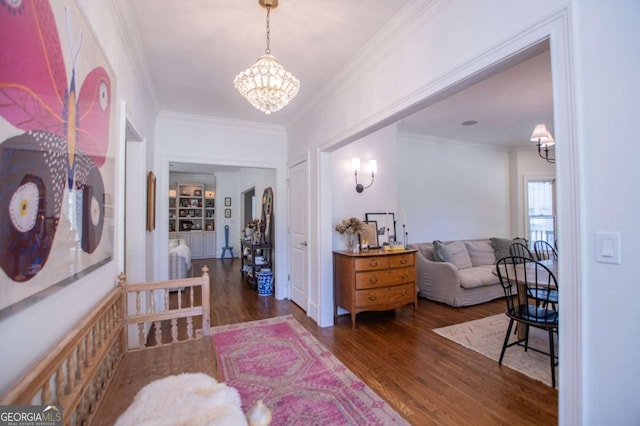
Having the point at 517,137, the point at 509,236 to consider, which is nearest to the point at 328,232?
the point at 517,137

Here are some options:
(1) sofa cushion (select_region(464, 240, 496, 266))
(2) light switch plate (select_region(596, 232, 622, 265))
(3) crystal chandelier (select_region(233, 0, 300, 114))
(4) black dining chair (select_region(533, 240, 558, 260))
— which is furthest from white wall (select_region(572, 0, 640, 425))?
(1) sofa cushion (select_region(464, 240, 496, 266))

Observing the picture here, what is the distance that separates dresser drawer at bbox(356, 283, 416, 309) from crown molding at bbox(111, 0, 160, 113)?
10.3ft

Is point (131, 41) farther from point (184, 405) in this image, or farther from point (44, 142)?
point (184, 405)

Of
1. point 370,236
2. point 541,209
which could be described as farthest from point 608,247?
point 541,209

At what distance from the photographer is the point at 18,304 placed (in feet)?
2.77

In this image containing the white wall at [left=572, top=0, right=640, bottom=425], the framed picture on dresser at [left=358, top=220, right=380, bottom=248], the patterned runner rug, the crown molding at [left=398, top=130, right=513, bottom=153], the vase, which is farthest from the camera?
the crown molding at [left=398, top=130, right=513, bottom=153]

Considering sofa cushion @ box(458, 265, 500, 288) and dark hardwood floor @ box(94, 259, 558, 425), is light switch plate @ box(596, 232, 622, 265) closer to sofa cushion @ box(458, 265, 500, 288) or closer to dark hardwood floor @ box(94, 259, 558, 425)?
dark hardwood floor @ box(94, 259, 558, 425)

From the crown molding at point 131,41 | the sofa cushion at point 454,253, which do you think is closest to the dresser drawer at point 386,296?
the sofa cushion at point 454,253

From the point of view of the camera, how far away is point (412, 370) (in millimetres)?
2482

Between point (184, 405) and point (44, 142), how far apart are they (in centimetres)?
117

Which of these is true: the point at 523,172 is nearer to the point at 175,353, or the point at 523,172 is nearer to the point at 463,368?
the point at 463,368

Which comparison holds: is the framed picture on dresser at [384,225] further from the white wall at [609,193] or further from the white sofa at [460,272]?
the white wall at [609,193]

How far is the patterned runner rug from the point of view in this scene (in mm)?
2504

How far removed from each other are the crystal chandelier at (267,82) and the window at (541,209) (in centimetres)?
631
